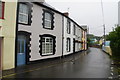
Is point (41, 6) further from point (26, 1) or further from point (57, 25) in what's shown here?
point (57, 25)

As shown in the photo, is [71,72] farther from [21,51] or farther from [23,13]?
Result: [23,13]

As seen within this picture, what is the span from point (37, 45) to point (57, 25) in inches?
190

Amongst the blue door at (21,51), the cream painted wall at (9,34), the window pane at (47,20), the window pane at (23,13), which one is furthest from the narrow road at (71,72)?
the window pane at (47,20)

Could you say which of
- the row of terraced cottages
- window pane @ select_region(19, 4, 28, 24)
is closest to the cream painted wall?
A: the row of terraced cottages

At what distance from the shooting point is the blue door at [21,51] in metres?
12.5

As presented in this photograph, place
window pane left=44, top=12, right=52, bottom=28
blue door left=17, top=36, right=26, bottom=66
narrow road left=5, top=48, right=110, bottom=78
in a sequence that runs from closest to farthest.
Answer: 1. narrow road left=5, top=48, right=110, bottom=78
2. blue door left=17, top=36, right=26, bottom=66
3. window pane left=44, top=12, right=52, bottom=28

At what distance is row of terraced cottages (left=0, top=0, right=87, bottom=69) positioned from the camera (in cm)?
1098

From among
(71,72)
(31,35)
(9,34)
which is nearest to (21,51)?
(31,35)

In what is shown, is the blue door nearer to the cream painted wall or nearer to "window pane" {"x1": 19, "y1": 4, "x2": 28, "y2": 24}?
the cream painted wall

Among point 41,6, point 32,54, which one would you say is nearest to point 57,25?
point 41,6

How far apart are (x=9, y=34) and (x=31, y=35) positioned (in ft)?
9.92

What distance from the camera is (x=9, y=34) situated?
11.0 metres

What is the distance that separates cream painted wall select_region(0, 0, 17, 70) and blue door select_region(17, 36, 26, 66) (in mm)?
1123

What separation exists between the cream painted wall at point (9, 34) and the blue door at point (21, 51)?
1123 millimetres
